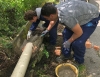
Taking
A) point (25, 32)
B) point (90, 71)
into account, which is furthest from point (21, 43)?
point (90, 71)

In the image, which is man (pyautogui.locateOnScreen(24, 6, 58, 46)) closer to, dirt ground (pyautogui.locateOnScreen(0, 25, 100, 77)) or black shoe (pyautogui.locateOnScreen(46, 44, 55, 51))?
black shoe (pyautogui.locateOnScreen(46, 44, 55, 51))

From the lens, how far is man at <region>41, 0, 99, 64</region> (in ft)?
11.0

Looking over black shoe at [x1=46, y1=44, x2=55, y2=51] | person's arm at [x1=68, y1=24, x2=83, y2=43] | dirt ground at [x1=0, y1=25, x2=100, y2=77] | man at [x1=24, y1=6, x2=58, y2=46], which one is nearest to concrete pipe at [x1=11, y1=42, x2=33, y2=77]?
dirt ground at [x1=0, y1=25, x2=100, y2=77]

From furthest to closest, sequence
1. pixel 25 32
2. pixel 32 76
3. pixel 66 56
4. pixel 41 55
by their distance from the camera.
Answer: pixel 25 32, pixel 66 56, pixel 41 55, pixel 32 76

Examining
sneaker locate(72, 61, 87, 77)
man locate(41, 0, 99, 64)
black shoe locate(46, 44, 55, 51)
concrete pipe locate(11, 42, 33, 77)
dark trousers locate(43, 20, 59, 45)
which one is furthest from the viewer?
black shoe locate(46, 44, 55, 51)

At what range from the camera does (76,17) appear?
347 cm

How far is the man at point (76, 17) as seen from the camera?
11.0 ft

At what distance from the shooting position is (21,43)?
14.6 feet

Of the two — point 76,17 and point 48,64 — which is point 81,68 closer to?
point 48,64

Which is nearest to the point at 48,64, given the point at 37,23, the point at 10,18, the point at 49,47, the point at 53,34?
the point at 49,47

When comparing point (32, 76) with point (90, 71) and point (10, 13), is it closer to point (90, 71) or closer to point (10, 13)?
point (90, 71)

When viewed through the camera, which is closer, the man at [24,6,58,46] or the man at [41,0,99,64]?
the man at [41,0,99,64]

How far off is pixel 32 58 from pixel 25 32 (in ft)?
3.15

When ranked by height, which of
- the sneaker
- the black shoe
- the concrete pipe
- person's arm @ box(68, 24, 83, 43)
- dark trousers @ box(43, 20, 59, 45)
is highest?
person's arm @ box(68, 24, 83, 43)
